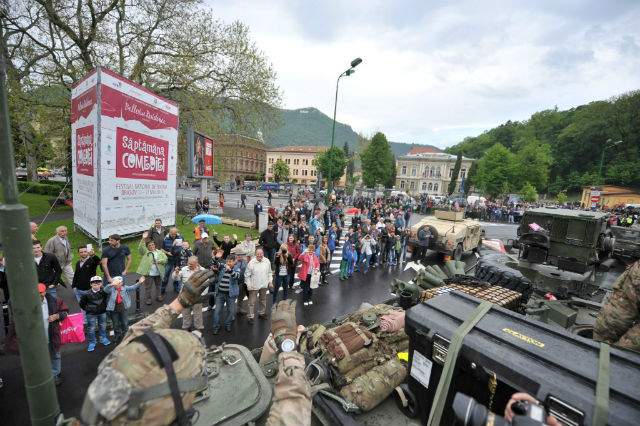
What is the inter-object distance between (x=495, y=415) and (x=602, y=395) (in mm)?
631

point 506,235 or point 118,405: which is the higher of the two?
point 118,405

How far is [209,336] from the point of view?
21.1 ft

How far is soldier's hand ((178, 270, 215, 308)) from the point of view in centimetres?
246

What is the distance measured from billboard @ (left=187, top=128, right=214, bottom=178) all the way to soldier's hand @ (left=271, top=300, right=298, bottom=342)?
53.7 feet

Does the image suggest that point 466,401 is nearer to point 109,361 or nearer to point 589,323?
point 109,361

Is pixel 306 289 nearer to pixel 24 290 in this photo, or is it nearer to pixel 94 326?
pixel 94 326

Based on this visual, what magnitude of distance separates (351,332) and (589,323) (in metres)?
3.22

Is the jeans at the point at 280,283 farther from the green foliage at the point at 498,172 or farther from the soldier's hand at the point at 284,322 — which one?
the green foliage at the point at 498,172

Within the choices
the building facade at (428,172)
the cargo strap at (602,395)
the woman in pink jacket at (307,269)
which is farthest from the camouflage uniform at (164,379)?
the building facade at (428,172)

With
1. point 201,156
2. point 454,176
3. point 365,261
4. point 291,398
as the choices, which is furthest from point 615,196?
point 291,398

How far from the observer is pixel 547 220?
294 inches

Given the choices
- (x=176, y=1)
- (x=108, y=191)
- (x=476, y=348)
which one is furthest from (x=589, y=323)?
(x=176, y=1)

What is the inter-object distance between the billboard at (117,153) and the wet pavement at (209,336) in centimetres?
346

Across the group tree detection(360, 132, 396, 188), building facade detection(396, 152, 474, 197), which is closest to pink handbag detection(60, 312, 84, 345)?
tree detection(360, 132, 396, 188)
